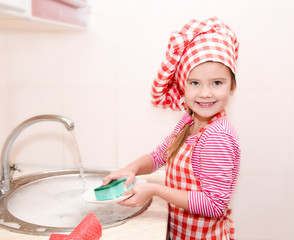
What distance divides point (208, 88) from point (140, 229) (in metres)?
0.43

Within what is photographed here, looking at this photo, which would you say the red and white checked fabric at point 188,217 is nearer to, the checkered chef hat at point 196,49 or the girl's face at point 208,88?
the girl's face at point 208,88

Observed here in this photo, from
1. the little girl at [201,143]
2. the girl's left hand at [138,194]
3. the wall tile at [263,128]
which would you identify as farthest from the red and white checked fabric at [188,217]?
the wall tile at [263,128]

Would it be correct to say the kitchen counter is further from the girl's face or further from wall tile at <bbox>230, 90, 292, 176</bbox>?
wall tile at <bbox>230, 90, 292, 176</bbox>

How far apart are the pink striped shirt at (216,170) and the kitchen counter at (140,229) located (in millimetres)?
103

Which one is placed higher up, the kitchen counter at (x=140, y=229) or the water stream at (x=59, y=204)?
the kitchen counter at (x=140, y=229)

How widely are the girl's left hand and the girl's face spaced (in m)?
0.27

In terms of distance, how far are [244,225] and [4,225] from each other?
0.90 metres

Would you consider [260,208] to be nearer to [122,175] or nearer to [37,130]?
[122,175]

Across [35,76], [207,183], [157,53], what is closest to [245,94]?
[157,53]

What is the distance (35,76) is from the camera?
1.36 m

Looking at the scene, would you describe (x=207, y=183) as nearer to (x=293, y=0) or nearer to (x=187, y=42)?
(x=187, y=42)

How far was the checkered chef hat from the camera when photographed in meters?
0.95

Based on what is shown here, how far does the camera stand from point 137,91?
133 centimetres

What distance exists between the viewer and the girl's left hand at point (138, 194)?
3.17ft
